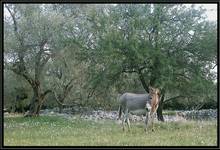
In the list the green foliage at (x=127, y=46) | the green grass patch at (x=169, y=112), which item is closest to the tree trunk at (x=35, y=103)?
the green foliage at (x=127, y=46)

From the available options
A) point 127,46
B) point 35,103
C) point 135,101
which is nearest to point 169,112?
point 127,46

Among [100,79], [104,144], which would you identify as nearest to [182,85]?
[100,79]

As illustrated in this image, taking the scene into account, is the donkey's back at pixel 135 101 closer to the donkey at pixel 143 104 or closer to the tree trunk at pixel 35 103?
the donkey at pixel 143 104

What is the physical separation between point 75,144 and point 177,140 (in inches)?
137

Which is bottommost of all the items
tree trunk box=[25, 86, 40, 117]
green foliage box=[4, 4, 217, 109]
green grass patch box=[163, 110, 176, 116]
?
green grass patch box=[163, 110, 176, 116]

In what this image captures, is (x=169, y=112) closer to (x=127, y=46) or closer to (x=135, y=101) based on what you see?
(x=127, y=46)

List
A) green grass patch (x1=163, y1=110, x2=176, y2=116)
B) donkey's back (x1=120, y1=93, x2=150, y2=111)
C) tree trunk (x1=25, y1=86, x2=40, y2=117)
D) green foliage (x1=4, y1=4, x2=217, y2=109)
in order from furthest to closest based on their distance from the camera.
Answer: tree trunk (x1=25, y1=86, x2=40, y2=117) < green grass patch (x1=163, y1=110, x2=176, y2=116) < green foliage (x1=4, y1=4, x2=217, y2=109) < donkey's back (x1=120, y1=93, x2=150, y2=111)

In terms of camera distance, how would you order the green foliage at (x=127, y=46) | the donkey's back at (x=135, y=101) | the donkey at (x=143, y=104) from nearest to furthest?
1. the donkey at (x=143, y=104)
2. the donkey's back at (x=135, y=101)
3. the green foliage at (x=127, y=46)

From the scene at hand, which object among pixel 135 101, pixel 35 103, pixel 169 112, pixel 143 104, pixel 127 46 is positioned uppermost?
pixel 127 46

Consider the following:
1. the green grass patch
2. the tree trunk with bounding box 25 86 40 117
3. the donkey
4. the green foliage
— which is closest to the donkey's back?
the donkey

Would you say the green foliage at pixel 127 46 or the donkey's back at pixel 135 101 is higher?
the green foliage at pixel 127 46

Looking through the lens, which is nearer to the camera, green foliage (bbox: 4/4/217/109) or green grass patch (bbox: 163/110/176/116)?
green foliage (bbox: 4/4/217/109)

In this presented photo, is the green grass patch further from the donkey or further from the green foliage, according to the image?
the donkey

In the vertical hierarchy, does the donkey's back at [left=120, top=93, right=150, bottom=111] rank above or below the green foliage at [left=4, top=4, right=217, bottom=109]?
below
